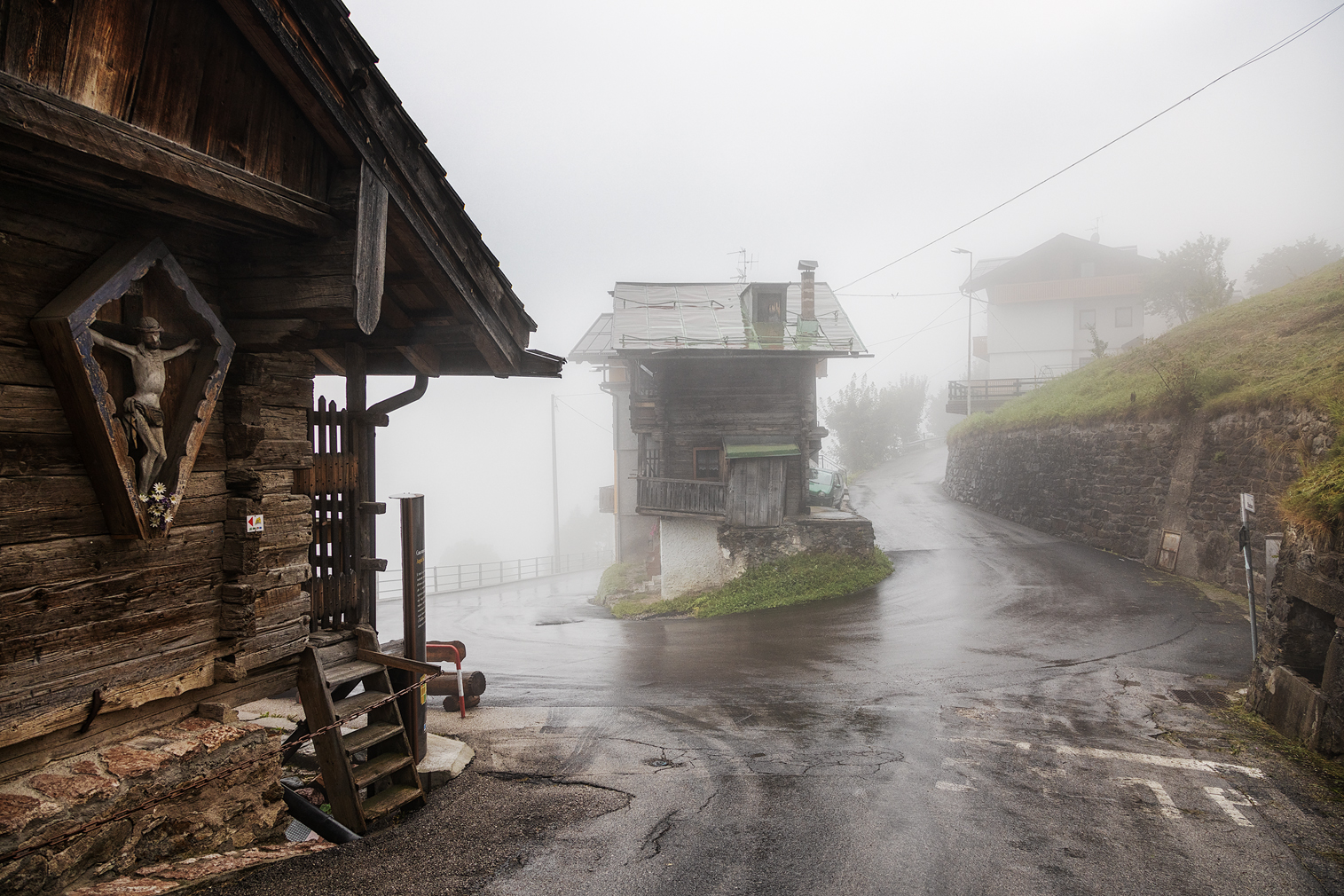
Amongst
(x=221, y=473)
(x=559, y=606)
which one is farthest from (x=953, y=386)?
(x=221, y=473)

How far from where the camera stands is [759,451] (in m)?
18.7

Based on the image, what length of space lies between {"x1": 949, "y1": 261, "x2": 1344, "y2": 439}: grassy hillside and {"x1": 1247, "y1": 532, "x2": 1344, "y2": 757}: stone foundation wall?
5.41 m

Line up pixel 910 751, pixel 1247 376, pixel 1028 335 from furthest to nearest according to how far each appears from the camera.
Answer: pixel 1028 335, pixel 1247 376, pixel 910 751

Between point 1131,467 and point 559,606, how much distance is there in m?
16.7

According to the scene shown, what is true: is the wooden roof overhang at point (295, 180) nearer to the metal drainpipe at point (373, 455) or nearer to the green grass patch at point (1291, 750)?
the metal drainpipe at point (373, 455)

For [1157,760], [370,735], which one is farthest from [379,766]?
[1157,760]

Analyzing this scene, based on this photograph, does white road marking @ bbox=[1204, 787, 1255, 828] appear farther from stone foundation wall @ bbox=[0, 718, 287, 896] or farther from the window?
the window

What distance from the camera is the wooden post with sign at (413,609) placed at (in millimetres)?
5973

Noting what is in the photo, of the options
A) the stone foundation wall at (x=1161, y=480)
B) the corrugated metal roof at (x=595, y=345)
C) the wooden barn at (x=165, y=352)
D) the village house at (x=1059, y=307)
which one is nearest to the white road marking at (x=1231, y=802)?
the stone foundation wall at (x=1161, y=480)

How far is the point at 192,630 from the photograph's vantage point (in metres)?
4.08

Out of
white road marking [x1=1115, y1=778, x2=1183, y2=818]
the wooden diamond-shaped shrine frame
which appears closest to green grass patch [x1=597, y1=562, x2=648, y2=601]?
white road marking [x1=1115, y1=778, x2=1183, y2=818]

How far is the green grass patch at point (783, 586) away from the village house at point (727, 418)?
331 mm

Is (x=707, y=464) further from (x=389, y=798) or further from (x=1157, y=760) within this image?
(x=389, y=798)

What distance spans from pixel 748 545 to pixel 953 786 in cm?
1245
